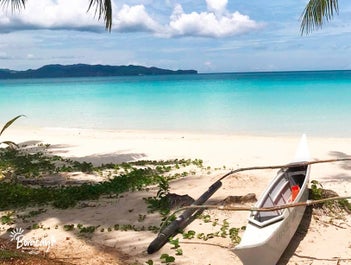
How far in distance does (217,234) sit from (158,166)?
4970 mm

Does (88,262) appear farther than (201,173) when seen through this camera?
No

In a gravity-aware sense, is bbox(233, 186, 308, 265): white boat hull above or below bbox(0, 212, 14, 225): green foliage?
above

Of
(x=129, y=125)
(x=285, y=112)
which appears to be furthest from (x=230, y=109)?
(x=129, y=125)

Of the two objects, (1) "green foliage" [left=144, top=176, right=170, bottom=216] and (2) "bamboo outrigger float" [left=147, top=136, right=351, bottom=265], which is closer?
(2) "bamboo outrigger float" [left=147, top=136, right=351, bottom=265]

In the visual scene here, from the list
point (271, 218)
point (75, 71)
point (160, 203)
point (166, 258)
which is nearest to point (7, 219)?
point (160, 203)

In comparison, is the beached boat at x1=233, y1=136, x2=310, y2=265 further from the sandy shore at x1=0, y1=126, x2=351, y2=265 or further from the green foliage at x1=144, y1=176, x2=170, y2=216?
the green foliage at x1=144, y1=176, x2=170, y2=216

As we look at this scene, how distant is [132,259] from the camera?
5.71 metres

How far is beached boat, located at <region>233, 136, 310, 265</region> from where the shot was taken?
495 centimetres

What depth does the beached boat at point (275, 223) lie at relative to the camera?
4.95m

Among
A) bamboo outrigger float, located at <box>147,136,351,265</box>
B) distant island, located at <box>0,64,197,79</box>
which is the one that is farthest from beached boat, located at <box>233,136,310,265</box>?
distant island, located at <box>0,64,197,79</box>

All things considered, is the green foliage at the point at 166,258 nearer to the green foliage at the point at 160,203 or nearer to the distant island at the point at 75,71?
the green foliage at the point at 160,203

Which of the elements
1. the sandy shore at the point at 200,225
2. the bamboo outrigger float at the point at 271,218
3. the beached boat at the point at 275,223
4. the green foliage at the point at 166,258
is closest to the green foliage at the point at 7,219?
the sandy shore at the point at 200,225

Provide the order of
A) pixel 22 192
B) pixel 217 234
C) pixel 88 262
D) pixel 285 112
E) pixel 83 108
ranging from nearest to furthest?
pixel 88 262 < pixel 217 234 < pixel 22 192 < pixel 285 112 < pixel 83 108

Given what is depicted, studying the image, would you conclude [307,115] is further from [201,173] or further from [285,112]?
[201,173]
